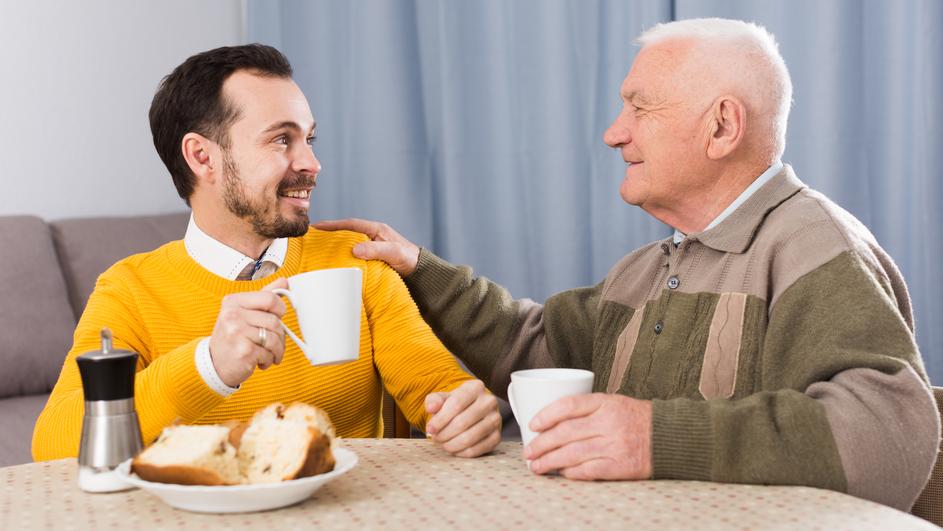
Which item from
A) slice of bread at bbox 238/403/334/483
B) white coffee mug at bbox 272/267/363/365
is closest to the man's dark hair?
white coffee mug at bbox 272/267/363/365

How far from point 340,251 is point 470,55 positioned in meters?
1.40

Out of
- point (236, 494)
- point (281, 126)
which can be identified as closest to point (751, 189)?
point (281, 126)

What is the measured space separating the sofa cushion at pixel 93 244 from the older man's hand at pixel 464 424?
Result: 1854 mm

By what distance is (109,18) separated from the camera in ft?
10.3

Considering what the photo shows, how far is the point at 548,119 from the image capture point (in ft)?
9.16

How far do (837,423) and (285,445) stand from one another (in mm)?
597

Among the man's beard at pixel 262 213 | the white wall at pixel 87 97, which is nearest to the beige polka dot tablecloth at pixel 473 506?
the man's beard at pixel 262 213

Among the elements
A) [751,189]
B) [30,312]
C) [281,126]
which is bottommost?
[30,312]

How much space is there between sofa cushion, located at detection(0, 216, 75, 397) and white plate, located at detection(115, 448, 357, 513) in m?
1.79

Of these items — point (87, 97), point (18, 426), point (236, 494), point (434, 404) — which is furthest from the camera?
point (87, 97)

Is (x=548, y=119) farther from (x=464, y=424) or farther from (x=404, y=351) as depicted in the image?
(x=464, y=424)

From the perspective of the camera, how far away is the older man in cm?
110

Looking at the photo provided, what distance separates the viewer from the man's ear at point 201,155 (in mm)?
1663

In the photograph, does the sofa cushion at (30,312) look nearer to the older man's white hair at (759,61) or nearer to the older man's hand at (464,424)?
the older man's hand at (464,424)
